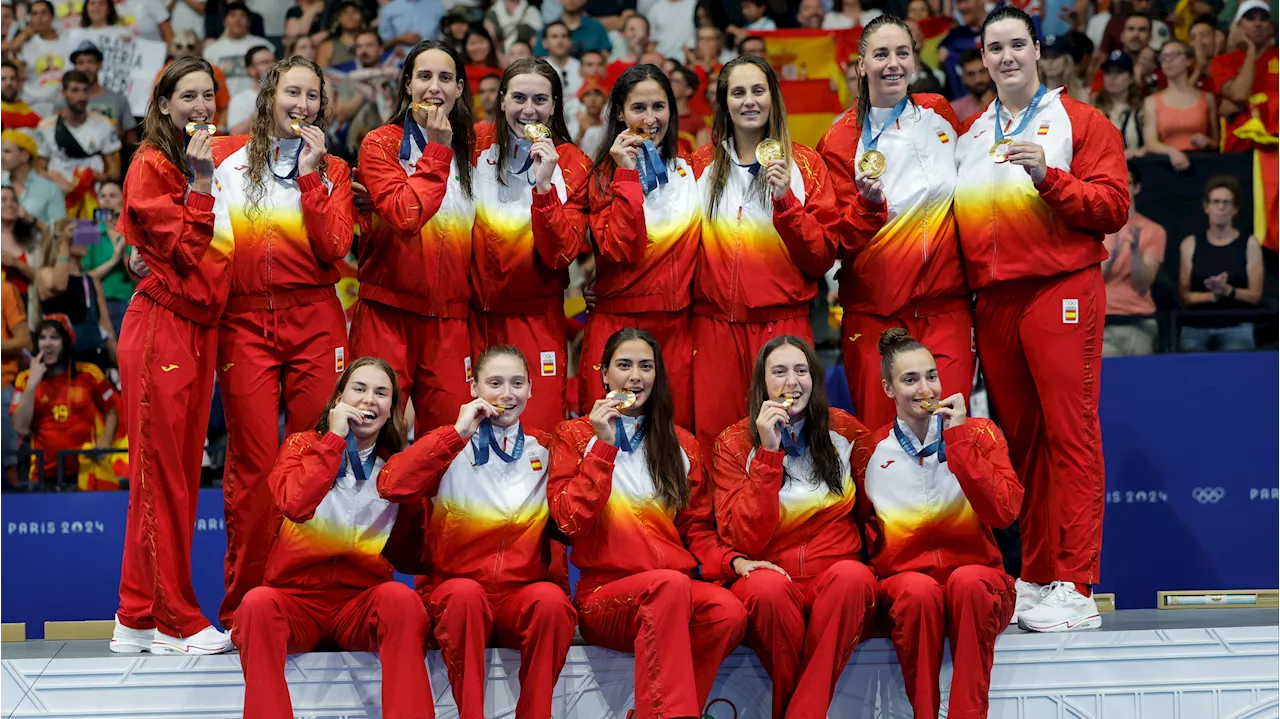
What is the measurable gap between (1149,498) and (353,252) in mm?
4864

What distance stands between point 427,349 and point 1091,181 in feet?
8.40

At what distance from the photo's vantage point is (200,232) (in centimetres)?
455

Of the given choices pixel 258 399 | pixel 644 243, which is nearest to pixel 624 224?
pixel 644 243

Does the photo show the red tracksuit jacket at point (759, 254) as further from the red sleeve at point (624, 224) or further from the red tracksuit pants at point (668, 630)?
the red tracksuit pants at point (668, 630)

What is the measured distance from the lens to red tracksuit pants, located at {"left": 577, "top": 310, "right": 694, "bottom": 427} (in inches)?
198

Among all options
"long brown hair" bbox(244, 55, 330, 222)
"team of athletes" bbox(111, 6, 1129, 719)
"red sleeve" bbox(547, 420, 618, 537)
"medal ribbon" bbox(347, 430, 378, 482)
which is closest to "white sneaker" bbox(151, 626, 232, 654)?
"team of athletes" bbox(111, 6, 1129, 719)

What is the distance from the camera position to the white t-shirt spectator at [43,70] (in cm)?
854

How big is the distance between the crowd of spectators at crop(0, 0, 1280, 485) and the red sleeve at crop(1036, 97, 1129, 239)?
2499 millimetres

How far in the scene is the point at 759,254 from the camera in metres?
4.97

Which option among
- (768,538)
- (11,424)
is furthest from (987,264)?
(11,424)

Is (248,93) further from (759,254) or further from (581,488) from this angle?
(581,488)

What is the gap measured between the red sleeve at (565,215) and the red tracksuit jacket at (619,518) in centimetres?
70

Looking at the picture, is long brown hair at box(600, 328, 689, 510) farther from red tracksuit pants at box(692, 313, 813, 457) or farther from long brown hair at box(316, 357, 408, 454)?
long brown hair at box(316, 357, 408, 454)

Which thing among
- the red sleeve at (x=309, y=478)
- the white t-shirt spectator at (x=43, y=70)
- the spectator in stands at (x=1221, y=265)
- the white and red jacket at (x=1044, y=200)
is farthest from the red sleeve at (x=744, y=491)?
the white t-shirt spectator at (x=43, y=70)
